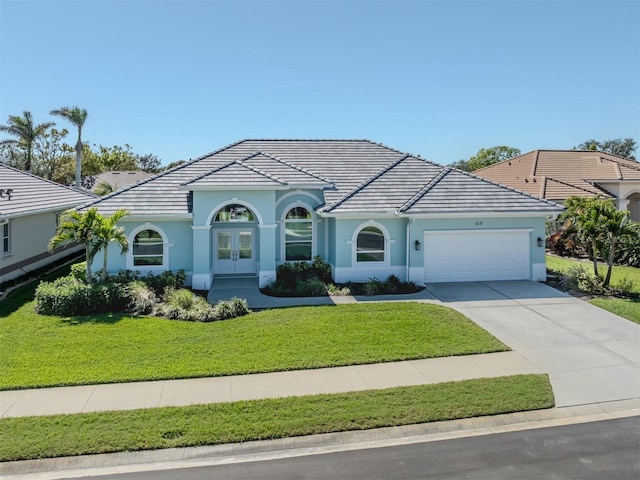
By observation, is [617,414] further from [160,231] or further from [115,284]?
[160,231]

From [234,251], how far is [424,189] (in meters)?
8.51

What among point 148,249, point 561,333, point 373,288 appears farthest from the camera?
point 148,249

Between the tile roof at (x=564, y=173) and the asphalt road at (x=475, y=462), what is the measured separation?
23.7 metres

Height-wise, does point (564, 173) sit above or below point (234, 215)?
above

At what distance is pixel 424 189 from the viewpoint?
18469 millimetres

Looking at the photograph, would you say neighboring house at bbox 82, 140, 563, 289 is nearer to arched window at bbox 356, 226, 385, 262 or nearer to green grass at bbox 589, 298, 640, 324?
arched window at bbox 356, 226, 385, 262

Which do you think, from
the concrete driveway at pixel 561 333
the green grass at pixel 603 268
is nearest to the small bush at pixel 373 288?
the concrete driveway at pixel 561 333

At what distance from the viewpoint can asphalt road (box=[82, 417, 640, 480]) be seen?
6148 millimetres

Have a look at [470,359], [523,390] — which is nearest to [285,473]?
[523,390]

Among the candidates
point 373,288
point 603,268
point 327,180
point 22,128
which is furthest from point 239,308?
point 22,128

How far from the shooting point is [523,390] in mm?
8602

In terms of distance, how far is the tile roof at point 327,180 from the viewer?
56.1 ft

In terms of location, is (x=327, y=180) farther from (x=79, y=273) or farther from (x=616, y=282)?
(x=616, y=282)

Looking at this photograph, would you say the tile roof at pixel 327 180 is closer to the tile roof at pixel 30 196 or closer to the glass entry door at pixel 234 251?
the glass entry door at pixel 234 251
